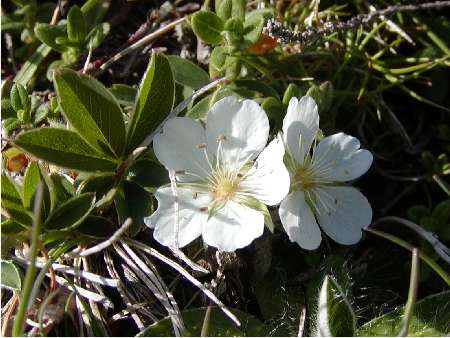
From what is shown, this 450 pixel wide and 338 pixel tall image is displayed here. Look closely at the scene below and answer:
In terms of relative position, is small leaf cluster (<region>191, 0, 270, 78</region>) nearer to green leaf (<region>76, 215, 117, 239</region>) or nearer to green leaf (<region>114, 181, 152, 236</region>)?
green leaf (<region>114, 181, 152, 236</region>)

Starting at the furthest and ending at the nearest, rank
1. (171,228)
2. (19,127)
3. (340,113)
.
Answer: (340,113)
(19,127)
(171,228)

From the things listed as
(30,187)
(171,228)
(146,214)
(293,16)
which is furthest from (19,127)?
(293,16)

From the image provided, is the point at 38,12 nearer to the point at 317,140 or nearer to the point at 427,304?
the point at 317,140

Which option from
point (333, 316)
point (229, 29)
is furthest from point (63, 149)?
point (333, 316)

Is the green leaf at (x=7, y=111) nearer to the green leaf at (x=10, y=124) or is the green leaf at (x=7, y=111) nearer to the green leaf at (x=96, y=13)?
the green leaf at (x=10, y=124)

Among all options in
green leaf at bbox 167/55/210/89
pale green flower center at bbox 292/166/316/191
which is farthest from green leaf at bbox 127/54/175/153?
pale green flower center at bbox 292/166/316/191
